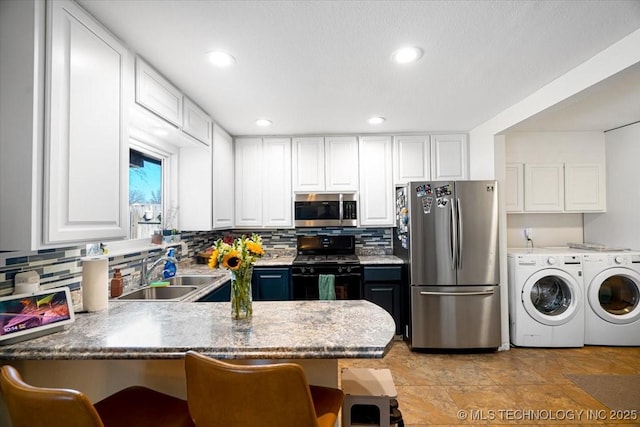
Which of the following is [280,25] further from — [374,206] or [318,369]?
[374,206]

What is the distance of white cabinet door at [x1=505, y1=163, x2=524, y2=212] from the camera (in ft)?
11.4

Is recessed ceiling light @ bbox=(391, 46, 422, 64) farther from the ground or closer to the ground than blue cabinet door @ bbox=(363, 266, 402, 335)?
farther from the ground

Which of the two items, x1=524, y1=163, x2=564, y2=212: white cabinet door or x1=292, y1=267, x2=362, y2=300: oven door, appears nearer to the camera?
x1=292, y1=267, x2=362, y2=300: oven door

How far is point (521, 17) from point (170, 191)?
2877mm

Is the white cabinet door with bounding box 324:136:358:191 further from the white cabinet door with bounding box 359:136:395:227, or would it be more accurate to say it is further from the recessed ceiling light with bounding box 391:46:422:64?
the recessed ceiling light with bounding box 391:46:422:64

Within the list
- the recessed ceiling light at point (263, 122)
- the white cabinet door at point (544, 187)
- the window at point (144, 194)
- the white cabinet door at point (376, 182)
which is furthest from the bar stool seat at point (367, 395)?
the white cabinet door at point (544, 187)

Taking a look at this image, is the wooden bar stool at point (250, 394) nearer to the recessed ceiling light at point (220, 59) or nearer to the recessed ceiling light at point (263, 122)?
the recessed ceiling light at point (220, 59)

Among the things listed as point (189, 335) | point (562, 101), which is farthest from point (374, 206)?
point (189, 335)

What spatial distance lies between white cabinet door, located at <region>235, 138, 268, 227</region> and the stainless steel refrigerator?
6.39ft

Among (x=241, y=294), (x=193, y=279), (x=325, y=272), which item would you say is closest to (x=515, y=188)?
(x=325, y=272)

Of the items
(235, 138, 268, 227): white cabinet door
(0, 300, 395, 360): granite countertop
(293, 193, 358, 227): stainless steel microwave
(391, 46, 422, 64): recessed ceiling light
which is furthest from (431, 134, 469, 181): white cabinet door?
(0, 300, 395, 360): granite countertop

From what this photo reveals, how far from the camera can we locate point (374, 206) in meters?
3.51

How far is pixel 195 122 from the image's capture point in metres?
2.53

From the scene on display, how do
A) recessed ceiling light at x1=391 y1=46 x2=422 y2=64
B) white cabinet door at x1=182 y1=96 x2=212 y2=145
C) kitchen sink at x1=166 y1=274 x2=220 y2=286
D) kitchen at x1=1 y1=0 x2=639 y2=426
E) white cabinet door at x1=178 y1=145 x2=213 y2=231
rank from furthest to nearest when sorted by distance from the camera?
white cabinet door at x1=178 y1=145 x2=213 y2=231 < kitchen sink at x1=166 y1=274 x2=220 y2=286 < white cabinet door at x1=182 y1=96 x2=212 y2=145 < recessed ceiling light at x1=391 y1=46 x2=422 y2=64 < kitchen at x1=1 y1=0 x2=639 y2=426
